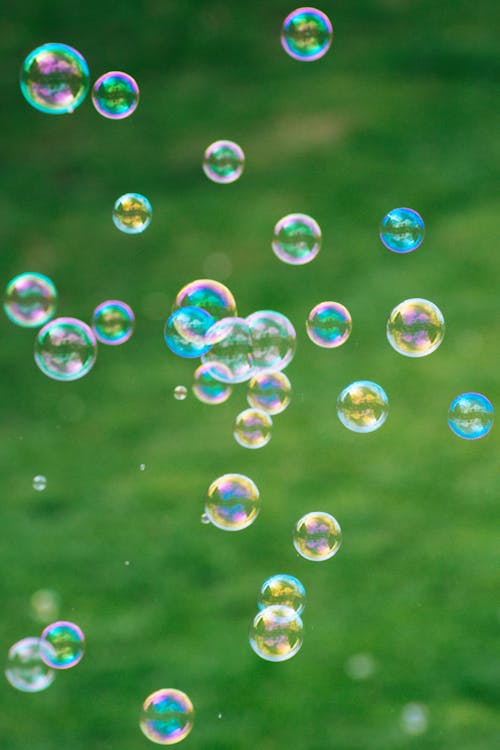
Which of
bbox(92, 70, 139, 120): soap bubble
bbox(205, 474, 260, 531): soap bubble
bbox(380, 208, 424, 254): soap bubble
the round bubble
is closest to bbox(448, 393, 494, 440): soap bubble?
bbox(380, 208, 424, 254): soap bubble

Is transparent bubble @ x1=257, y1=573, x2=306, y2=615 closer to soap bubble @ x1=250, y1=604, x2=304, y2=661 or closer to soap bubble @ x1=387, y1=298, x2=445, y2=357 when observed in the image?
soap bubble @ x1=250, y1=604, x2=304, y2=661

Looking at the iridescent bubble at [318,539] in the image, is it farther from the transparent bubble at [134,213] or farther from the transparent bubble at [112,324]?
the transparent bubble at [134,213]

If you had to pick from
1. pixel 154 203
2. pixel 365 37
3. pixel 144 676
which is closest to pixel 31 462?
pixel 144 676

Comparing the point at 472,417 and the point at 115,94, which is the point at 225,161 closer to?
the point at 115,94

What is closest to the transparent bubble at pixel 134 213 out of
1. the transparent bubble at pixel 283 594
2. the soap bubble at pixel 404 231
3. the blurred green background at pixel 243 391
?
the soap bubble at pixel 404 231

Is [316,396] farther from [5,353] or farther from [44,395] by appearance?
[5,353]

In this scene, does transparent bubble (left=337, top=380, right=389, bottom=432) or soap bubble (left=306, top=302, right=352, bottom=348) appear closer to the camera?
transparent bubble (left=337, top=380, right=389, bottom=432)
